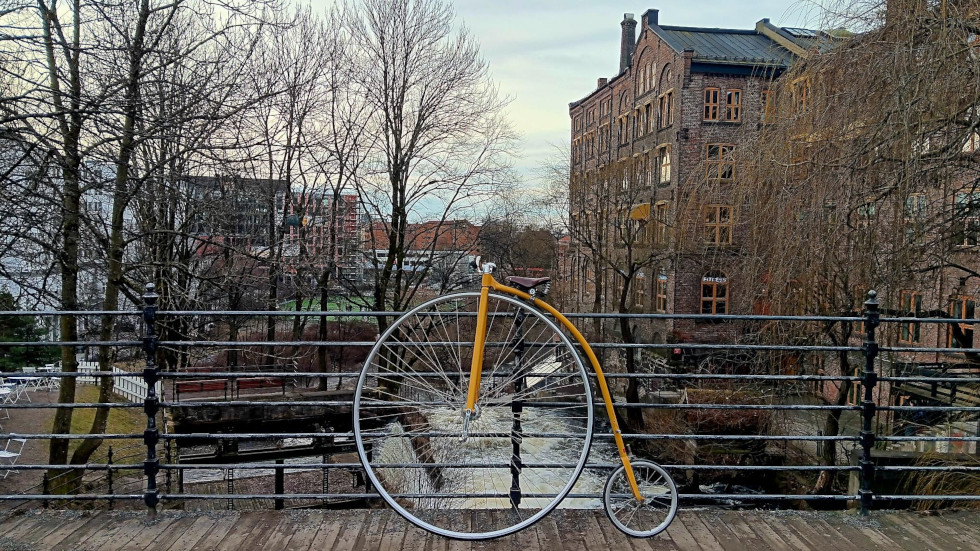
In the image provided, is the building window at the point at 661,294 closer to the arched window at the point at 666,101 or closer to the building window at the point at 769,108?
the arched window at the point at 666,101

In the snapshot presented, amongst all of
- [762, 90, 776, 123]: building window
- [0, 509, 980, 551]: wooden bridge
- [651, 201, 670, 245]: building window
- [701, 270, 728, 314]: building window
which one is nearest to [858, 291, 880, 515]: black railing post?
[0, 509, 980, 551]: wooden bridge

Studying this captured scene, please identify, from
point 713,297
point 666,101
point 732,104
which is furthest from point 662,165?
point 713,297

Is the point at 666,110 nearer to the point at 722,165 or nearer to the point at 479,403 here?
the point at 722,165

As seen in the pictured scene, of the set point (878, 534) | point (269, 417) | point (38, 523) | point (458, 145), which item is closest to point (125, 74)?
point (38, 523)

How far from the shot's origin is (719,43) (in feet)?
88.6

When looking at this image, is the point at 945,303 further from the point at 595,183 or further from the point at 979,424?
the point at 595,183

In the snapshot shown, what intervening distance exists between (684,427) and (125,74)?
1372 cm

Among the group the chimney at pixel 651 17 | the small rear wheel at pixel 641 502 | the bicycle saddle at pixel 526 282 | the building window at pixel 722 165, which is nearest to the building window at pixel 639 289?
the chimney at pixel 651 17

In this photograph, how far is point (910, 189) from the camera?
5582 millimetres

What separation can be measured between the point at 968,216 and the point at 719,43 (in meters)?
23.4

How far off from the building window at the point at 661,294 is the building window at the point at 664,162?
12.5ft

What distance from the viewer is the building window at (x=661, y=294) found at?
2622 cm

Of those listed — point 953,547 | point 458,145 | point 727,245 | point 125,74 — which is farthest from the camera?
point 458,145

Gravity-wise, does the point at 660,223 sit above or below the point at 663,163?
below
